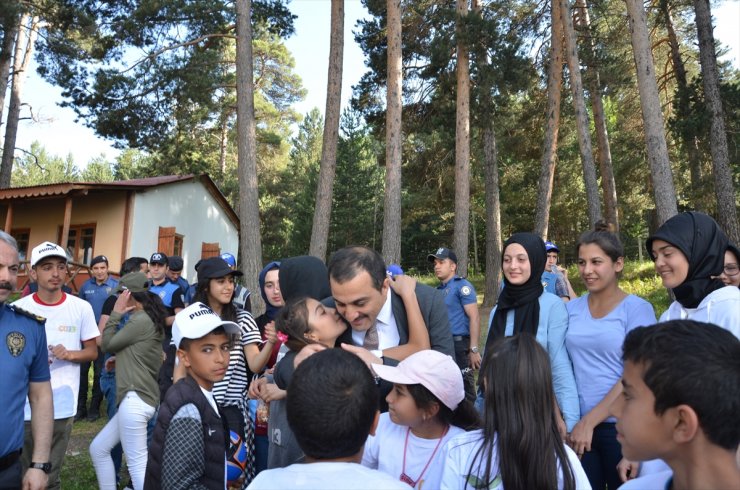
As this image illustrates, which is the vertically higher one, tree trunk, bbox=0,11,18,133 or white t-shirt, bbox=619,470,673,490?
tree trunk, bbox=0,11,18,133

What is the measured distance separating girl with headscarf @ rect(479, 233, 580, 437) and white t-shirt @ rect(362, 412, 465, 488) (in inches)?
34.8

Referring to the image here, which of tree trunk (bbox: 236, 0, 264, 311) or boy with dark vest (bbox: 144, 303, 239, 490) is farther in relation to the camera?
tree trunk (bbox: 236, 0, 264, 311)

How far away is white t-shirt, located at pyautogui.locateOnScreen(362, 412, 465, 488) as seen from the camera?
256 cm

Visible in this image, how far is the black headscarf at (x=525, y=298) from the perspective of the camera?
3486mm

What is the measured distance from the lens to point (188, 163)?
49.1ft

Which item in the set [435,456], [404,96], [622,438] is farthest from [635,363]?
[404,96]

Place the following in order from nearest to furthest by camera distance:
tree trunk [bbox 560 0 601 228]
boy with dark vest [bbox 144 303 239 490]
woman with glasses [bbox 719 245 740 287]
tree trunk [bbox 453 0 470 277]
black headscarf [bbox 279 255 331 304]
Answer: boy with dark vest [bbox 144 303 239 490]
black headscarf [bbox 279 255 331 304]
woman with glasses [bbox 719 245 740 287]
tree trunk [bbox 560 0 601 228]
tree trunk [bbox 453 0 470 277]

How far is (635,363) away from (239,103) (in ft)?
41.4

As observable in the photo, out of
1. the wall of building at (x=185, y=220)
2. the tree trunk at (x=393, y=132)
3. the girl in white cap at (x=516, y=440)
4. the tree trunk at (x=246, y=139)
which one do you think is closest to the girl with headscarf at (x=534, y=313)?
the girl in white cap at (x=516, y=440)

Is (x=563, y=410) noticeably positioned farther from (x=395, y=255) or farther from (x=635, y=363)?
(x=395, y=255)

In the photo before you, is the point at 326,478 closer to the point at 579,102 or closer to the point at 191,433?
the point at 191,433

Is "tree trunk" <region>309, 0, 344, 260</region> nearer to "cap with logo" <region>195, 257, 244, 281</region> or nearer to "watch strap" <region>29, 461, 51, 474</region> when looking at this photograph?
"cap with logo" <region>195, 257, 244, 281</region>

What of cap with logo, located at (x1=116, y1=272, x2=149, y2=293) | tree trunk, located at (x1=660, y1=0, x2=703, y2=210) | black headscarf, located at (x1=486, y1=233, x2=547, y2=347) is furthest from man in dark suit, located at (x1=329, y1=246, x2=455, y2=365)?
tree trunk, located at (x1=660, y1=0, x2=703, y2=210)

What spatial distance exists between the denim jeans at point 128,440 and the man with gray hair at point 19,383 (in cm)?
124
